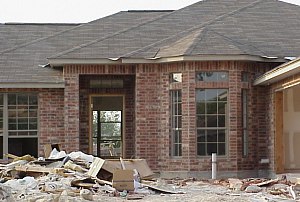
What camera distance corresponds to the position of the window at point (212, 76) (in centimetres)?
2083

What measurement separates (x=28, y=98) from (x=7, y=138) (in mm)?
1419

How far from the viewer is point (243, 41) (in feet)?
73.7

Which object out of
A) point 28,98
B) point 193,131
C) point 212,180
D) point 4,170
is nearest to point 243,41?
point 193,131

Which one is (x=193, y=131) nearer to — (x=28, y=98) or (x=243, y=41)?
(x=243, y=41)

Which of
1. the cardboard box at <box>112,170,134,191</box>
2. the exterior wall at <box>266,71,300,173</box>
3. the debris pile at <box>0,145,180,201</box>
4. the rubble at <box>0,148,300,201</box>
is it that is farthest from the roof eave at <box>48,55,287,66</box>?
the cardboard box at <box>112,170,134,191</box>

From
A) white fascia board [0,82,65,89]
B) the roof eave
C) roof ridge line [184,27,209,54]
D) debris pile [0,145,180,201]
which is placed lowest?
debris pile [0,145,180,201]

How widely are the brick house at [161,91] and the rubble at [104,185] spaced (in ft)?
7.28

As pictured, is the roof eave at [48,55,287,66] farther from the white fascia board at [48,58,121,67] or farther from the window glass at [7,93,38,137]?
the window glass at [7,93,38,137]

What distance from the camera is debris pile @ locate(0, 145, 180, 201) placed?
14.0 metres

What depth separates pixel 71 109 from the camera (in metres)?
22.1

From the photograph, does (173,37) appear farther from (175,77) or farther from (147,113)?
(147,113)

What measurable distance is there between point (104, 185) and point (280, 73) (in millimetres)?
5697

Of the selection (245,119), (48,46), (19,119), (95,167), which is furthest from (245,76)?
(48,46)

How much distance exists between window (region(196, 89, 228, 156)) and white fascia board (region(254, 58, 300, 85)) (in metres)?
1.16
